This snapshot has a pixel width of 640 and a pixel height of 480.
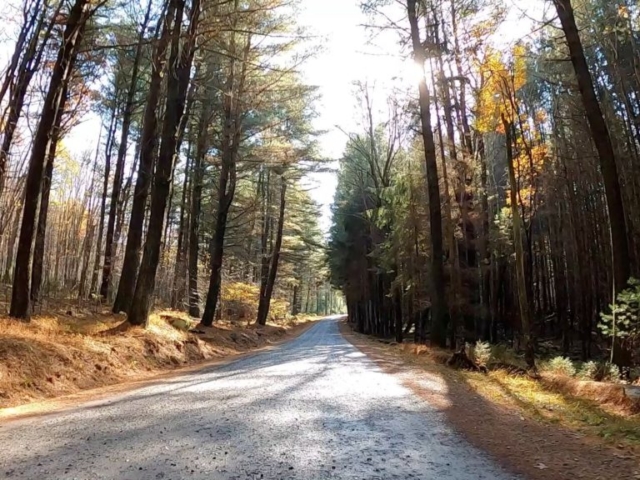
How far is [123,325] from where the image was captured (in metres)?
12.0

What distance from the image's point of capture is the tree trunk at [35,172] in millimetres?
9445

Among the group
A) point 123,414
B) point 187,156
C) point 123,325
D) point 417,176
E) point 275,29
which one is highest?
point 275,29

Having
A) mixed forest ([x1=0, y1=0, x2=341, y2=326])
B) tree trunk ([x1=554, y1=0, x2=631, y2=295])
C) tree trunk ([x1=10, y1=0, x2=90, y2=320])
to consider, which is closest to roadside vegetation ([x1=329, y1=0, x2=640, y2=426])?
tree trunk ([x1=554, y1=0, x2=631, y2=295])

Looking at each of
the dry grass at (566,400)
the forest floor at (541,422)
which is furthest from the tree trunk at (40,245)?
the dry grass at (566,400)

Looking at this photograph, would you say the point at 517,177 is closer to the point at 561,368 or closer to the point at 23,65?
the point at 561,368

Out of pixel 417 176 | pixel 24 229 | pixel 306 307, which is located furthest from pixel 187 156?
pixel 306 307

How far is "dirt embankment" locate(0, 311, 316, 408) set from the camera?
7230mm

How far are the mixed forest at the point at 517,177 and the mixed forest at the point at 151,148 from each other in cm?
518

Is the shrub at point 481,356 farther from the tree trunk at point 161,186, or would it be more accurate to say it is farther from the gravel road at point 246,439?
the tree trunk at point 161,186

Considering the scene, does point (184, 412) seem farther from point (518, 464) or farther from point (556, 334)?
point (556, 334)

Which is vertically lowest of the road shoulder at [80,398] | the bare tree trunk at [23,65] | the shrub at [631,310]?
the road shoulder at [80,398]

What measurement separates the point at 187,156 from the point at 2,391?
61.6ft

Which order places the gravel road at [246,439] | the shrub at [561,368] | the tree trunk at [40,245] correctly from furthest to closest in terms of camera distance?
the tree trunk at [40,245], the shrub at [561,368], the gravel road at [246,439]

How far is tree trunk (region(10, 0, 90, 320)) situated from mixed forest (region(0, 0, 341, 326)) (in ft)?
0.09
